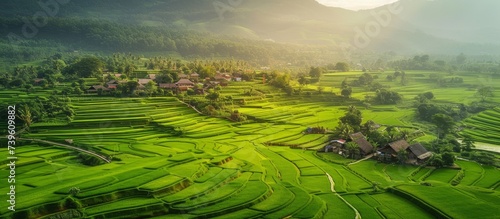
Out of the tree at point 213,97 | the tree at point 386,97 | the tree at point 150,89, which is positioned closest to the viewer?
the tree at point 213,97

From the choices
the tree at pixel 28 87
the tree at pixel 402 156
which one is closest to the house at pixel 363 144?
the tree at pixel 402 156

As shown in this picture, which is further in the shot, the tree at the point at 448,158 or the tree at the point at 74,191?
the tree at the point at 448,158

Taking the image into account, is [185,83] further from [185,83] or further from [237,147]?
[237,147]

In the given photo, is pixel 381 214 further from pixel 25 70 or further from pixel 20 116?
pixel 25 70

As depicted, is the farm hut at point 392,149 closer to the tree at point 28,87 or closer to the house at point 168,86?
the house at point 168,86

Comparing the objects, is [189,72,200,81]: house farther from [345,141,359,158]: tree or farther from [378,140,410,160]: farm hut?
[378,140,410,160]: farm hut

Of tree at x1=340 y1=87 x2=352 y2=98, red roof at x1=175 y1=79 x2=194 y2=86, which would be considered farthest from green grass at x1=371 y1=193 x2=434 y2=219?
red roof at x1=175 y1=79 x2=194 y2=86

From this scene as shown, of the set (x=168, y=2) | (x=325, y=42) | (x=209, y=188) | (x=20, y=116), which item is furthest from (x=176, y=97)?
(x=168, y=2)

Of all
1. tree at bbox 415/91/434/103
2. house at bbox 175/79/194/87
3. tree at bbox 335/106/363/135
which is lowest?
tree at bbox 335/106/363/135
